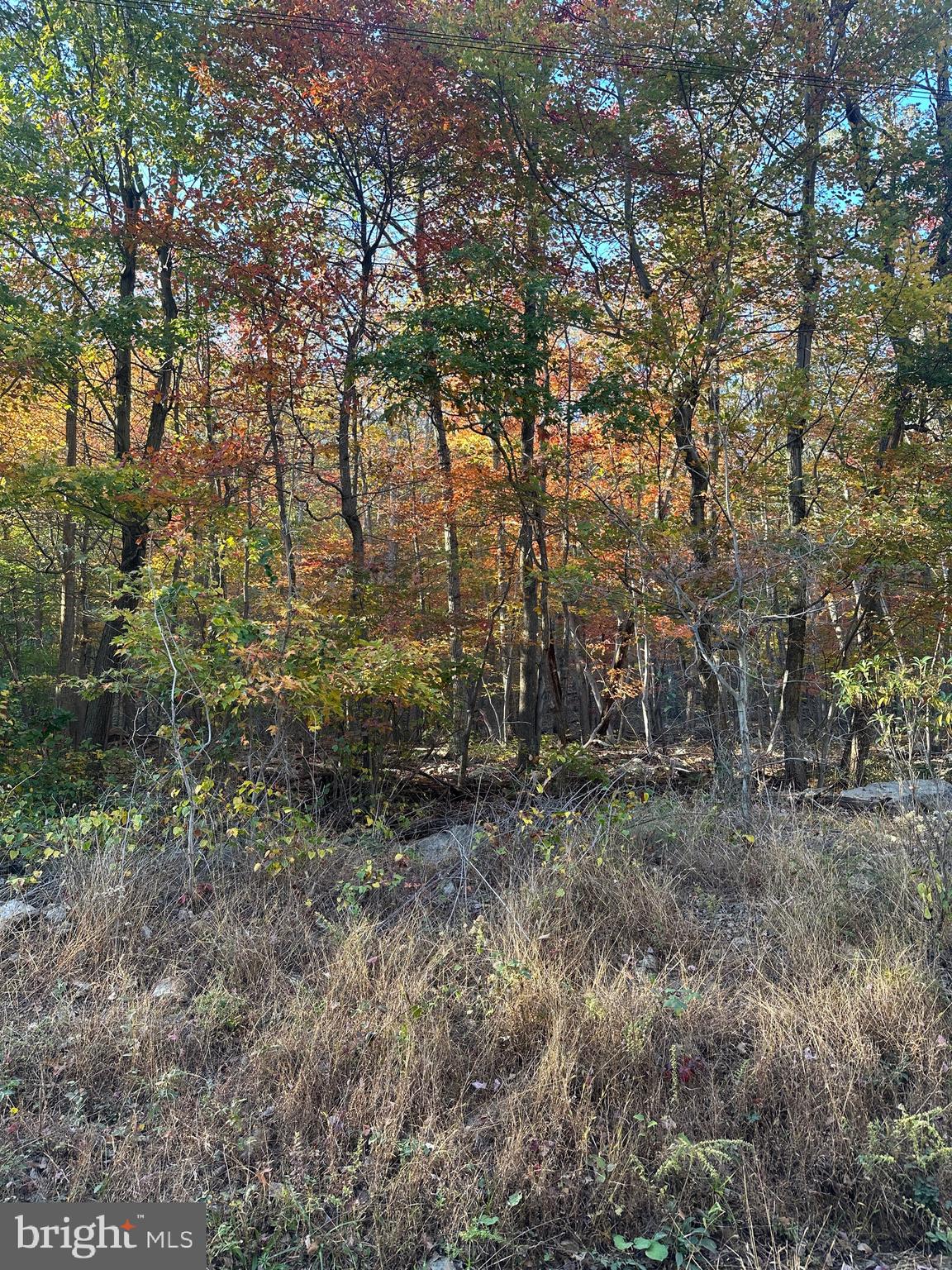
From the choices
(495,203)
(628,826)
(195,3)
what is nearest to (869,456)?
(495,203)

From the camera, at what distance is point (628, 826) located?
15.8 ft

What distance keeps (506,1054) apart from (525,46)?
→ 929 centimetres

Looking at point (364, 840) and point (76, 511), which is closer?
point (364, 840)

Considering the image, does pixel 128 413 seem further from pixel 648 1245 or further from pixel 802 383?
pixel 648 1245

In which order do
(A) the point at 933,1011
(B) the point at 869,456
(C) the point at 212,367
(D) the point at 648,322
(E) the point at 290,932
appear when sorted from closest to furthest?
(A) the point at 933,1011 < (E) the point at 290,932 < (D) the point at 648,322 < (B) the point at 869,456 < (C) the point at 212,367

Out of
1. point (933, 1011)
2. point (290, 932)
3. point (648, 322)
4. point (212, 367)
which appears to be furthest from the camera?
point (212, 367)

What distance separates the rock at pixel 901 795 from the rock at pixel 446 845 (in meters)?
2.57

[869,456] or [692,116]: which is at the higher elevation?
[692,116]

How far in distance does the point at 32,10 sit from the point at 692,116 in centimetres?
831

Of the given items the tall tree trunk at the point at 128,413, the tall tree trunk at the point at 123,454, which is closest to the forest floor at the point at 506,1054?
the tall tree trunk at the point at 123,454

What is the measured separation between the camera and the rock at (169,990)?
3.30 meters

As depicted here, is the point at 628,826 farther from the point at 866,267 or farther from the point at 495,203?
the point at 495,203

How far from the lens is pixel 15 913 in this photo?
3918 millimetres

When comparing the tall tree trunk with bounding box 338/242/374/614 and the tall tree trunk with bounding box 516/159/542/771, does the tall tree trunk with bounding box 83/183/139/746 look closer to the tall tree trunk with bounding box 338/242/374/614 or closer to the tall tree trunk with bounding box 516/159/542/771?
the tall tree trunk with bounding box 338/242/374/614
